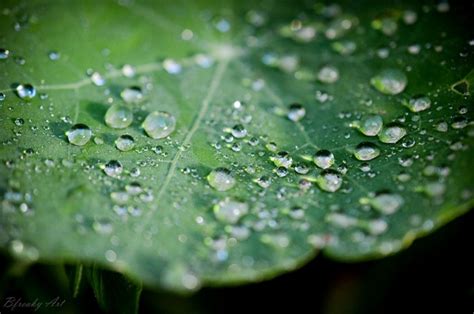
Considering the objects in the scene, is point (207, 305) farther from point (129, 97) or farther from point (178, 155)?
point (129, 97)

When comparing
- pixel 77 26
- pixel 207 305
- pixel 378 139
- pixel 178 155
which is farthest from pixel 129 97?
pixel 207 305

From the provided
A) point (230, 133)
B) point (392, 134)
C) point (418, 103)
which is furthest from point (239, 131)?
point (418, 103)

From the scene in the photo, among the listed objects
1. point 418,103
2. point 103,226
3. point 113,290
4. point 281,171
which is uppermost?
point 418,103

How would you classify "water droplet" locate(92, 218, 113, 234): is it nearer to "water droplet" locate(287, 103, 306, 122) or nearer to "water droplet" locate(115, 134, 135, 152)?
"water droplet" locate(115, 134, 135, 152)

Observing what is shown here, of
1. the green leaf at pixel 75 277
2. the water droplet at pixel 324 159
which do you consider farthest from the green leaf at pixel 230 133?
the green leaf at pixel 75 277

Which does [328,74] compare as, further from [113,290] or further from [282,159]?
[113,290]

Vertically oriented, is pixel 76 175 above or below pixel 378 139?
below
